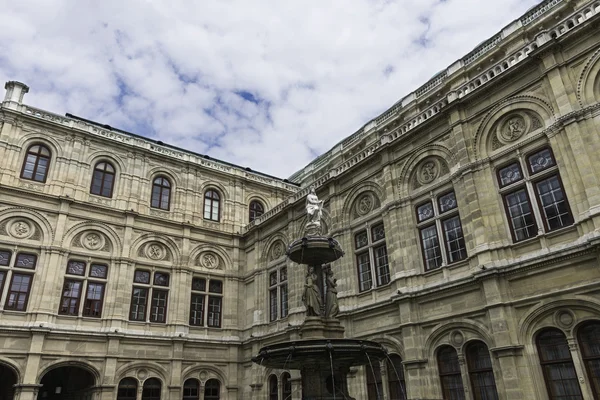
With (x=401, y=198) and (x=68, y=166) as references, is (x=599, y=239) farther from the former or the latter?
(x=68, y=166)

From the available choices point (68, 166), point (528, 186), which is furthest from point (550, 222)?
point (68, 166)

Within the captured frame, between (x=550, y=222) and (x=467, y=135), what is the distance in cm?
387

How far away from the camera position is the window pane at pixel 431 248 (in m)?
14.9

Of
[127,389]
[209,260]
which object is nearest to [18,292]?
[127,389]

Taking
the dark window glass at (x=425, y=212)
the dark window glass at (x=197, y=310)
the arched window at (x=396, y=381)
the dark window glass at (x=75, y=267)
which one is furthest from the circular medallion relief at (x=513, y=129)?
the dark window glass at (x=75, y=267)

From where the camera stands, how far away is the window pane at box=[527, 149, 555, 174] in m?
12.5

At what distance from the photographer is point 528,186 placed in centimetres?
1277

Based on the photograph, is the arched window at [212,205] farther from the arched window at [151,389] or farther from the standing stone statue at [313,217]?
the standing stone statue at [313,217]

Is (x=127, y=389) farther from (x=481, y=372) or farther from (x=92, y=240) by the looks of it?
(x=481, y=372)

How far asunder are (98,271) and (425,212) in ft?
50.1

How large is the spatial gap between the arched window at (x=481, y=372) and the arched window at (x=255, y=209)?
16441mm

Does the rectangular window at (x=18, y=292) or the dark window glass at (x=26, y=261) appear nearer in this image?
the rectangular window at (x=18, y=292)

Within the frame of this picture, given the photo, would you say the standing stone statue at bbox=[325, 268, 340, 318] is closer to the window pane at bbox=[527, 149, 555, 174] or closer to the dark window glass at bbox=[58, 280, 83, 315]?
the window pane at bbox=[527, 149, 555, 174]

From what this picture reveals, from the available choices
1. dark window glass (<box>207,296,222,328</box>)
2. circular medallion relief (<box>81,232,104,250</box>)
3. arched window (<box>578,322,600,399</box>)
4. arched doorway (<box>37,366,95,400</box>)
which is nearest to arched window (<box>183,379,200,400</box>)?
dark window glass (<box>207,296,222,328</box>)
